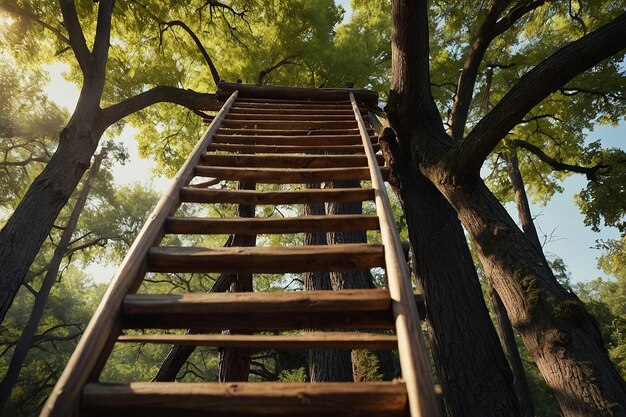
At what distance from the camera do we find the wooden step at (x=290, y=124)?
Result: 3776mm

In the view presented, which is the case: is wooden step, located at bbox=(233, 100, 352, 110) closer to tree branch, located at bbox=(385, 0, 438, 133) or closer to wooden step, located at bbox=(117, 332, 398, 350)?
tree branch, located at bbox=(385, 0, 438, 133)

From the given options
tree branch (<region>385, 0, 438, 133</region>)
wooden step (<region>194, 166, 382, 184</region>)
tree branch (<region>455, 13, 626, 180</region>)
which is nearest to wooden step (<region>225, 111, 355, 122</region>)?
tree branch (<region>385, 0, 438, 133</region>)

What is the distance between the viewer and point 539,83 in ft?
8.40

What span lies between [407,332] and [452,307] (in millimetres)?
2429

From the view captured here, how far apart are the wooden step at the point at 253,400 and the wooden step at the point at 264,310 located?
31 cm

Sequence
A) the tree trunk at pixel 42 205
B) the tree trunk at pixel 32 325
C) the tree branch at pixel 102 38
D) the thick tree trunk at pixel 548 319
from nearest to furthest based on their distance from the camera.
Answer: the thick tree trunk at pixel 548 319
the tree trunk at pixel 42 205
the tree branch at pixel 102 38
the tree trunk at pixel 32 325

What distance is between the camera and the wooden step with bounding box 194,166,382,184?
2.60m

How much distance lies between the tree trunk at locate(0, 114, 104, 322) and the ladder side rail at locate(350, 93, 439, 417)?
415 cm

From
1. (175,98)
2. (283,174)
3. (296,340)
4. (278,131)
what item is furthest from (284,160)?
(175,98)

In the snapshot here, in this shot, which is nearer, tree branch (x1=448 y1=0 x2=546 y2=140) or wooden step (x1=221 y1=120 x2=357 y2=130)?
wooden step (x1=221 y1=120 x2=357 y2=130)

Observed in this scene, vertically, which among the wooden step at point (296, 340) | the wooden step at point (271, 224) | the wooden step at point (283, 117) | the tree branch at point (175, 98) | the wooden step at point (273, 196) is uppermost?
the tree branch at point (175, 98)

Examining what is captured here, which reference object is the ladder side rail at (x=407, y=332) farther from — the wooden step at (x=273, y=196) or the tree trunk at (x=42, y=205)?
the tree trunk at (x=42, y=205)

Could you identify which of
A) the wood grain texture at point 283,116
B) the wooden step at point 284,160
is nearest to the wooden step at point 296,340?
the wooden step at point 284,160

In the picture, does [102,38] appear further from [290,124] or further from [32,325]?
[32,325]
